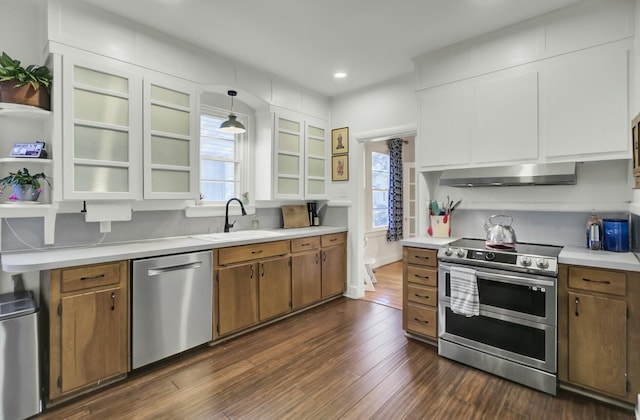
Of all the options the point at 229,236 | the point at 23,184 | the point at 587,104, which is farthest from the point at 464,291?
the point at 23,184

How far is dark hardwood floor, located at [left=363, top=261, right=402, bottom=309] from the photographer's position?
417 centimetres

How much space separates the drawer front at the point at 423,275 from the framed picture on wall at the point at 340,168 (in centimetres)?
176

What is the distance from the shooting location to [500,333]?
7.98 feet

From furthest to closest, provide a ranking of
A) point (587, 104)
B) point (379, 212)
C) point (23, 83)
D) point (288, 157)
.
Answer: point (379, 212), point (288, 157), point (587, 104), point (23, 83)

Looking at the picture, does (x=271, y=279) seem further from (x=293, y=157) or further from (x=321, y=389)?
(x=293, y=157)

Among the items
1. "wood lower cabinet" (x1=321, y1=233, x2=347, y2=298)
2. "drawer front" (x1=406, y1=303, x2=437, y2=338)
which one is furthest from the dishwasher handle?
"drawer front" (x1=406, y1=303, x2=437, y2=338)

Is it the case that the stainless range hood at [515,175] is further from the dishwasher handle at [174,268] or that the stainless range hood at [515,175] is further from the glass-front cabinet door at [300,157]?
the dishwasher handle at [174,268]

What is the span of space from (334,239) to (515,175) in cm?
220

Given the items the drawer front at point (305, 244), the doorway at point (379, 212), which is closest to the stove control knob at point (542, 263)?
the drawer front at point (305, 244)

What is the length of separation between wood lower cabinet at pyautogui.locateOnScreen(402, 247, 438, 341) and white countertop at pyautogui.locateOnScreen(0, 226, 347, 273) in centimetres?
141

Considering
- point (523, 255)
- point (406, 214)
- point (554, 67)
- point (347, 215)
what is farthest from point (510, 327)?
point (406, 214)

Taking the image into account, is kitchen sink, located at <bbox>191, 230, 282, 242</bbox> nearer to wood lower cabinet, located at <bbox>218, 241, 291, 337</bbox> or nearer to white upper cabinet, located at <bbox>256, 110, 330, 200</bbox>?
wood lower cabinet, located at <bbox>218, 241, 291, 337</bbox>

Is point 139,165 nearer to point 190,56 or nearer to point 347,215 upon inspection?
point 190,56

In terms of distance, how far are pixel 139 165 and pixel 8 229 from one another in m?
0.99
